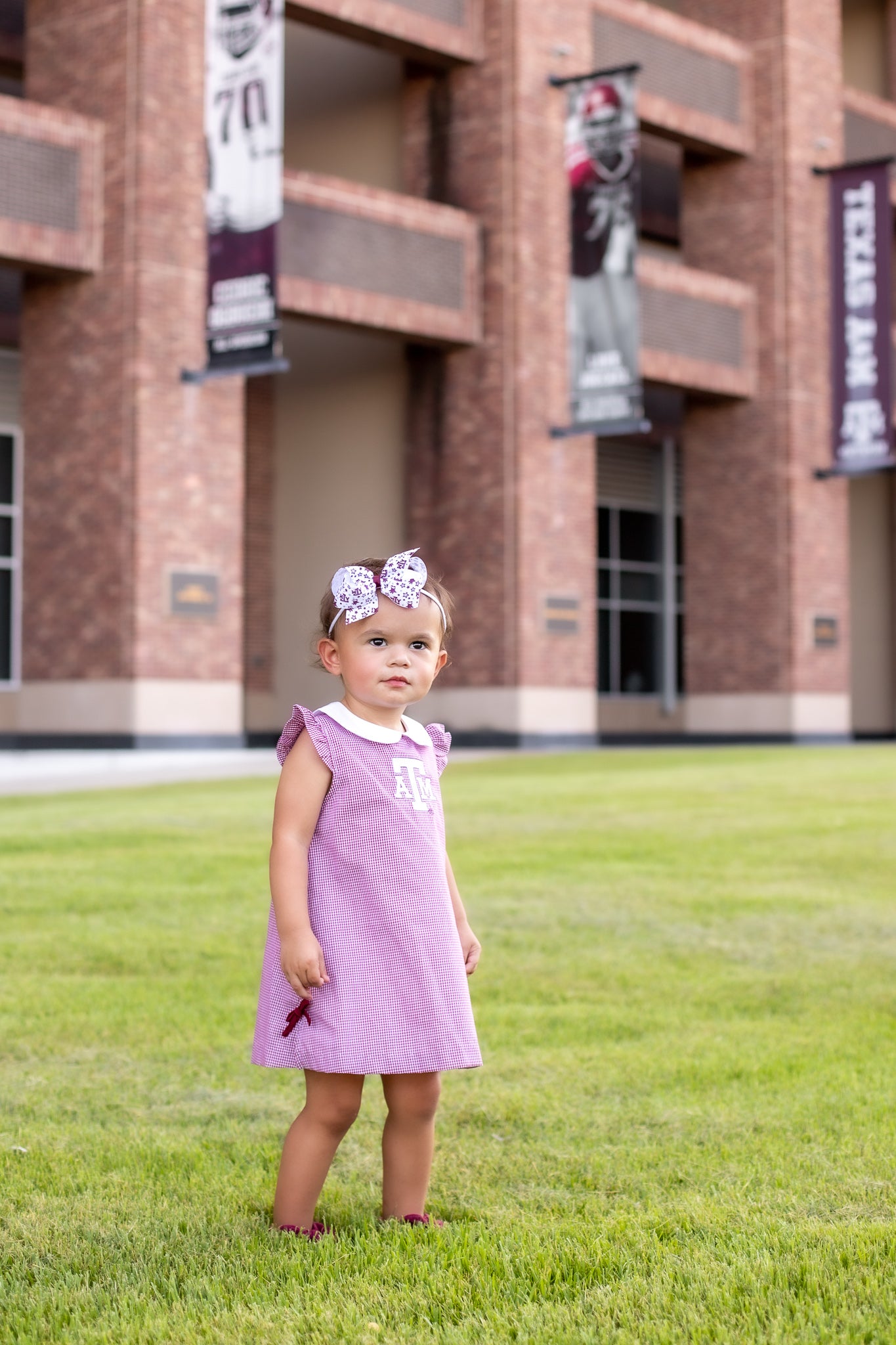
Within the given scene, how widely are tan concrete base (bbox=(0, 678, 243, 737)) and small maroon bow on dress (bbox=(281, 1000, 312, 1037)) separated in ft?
60.7

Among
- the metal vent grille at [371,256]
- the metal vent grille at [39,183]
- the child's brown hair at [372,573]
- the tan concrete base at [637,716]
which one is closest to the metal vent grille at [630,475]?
the tan concrete base at [637,716]

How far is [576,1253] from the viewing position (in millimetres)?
3225

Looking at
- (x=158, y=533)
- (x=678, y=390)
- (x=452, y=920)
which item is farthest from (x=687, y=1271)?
(x=678, y=390)

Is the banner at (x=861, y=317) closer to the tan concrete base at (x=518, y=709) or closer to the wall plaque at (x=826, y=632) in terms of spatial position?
the wall plaque at (x=826, y=632)

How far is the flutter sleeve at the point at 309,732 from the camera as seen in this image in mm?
3396

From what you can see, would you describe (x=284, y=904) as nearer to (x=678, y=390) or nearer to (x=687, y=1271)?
(x=687, y=1271)

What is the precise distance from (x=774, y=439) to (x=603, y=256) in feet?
20.3

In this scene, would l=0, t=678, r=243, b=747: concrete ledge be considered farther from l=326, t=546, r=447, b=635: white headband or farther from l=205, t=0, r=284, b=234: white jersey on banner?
l=326, t=546, r=447, b=635: white headband

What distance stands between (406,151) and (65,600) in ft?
31.4

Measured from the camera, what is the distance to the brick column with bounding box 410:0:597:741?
25.5 metres

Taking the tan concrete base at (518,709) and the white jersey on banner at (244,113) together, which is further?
the tan concrete base at (518,709)

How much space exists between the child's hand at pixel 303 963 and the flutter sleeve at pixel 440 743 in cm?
53

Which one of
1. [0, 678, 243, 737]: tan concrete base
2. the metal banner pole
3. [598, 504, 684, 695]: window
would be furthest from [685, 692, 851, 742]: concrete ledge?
[0, 678, 243, 737]: tan concrete base

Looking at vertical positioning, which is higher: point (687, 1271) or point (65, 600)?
point (65, 600)
